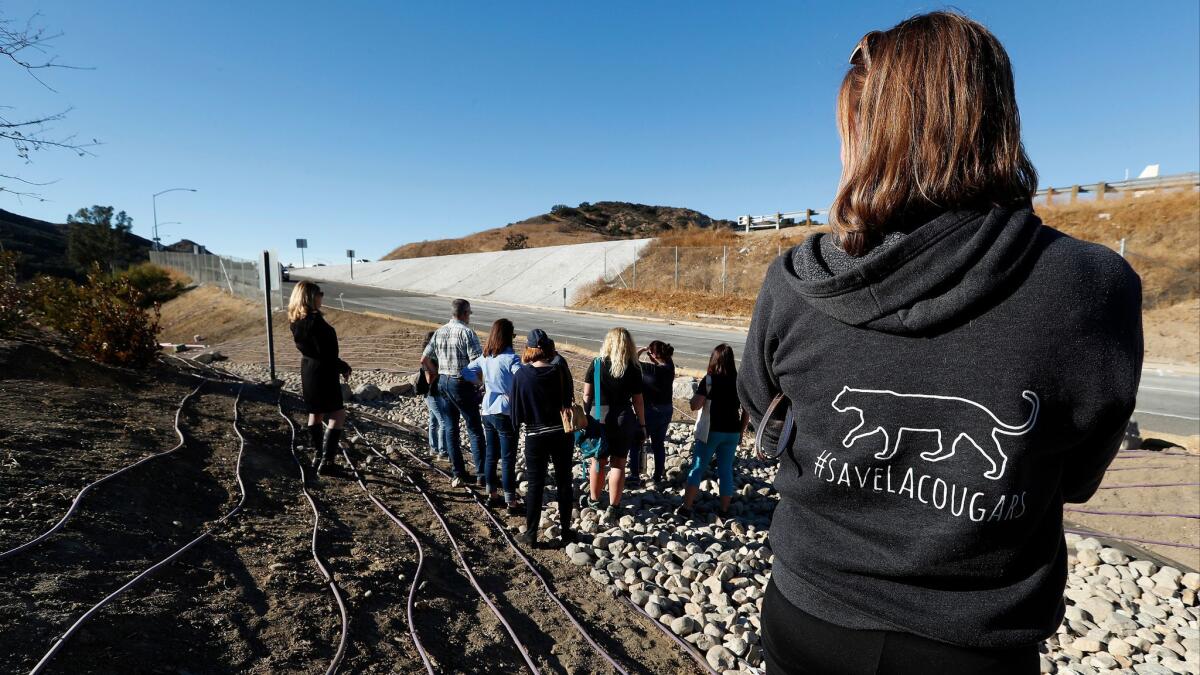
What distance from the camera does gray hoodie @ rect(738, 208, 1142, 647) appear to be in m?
0.93

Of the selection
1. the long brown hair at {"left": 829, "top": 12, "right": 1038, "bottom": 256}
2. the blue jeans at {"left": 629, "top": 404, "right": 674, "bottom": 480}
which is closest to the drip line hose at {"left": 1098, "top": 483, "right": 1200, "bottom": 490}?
the blue jeans at {"left": 629, "top": 404, "right": 674, "bottom": 480}

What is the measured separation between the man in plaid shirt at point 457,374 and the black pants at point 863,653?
5.21 metres

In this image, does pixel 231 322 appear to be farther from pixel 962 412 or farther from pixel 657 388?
pixel 962 412

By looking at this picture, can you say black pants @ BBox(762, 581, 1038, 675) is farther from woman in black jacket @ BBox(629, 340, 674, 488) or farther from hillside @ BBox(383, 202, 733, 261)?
hillside @ BBox(383, 202, 733, 261)

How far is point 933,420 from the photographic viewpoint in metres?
1.00

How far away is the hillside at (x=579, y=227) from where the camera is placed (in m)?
60.2

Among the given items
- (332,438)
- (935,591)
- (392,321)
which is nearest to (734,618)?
(935,591)

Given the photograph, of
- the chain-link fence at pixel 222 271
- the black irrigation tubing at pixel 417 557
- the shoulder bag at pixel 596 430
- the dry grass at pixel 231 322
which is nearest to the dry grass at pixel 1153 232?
the shoulder bag at pixel 596 430

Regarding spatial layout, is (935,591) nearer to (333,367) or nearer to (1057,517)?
(1057,517)

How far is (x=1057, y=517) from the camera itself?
41.0 inches

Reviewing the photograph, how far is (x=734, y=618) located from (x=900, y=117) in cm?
421

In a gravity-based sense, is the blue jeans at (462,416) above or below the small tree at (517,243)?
below

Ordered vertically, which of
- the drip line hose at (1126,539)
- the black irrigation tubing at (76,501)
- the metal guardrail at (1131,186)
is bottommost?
the drip line hose at (1126,539)

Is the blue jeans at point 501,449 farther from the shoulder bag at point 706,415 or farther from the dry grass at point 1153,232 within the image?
the dry grass at point 1153,232
